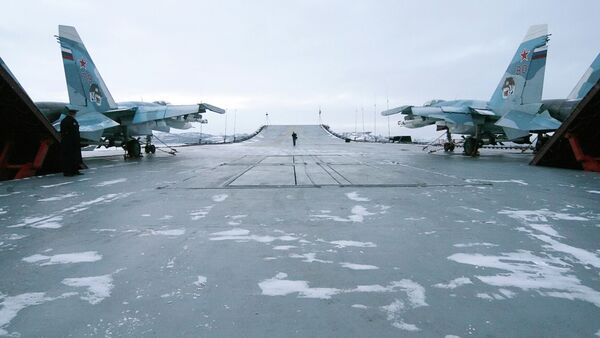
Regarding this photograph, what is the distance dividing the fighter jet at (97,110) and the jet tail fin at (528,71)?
15.8 m

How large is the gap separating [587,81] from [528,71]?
4194 mm

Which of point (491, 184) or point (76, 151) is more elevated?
point (76, 151)

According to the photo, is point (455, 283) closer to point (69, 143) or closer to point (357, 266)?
point (357, 266)

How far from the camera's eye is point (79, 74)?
16.8m

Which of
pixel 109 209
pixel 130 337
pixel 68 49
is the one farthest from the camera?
pixel 68 49

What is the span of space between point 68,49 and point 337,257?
17.9 metres

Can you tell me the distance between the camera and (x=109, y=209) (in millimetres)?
6375

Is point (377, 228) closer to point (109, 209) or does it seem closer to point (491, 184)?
point (109, 209)

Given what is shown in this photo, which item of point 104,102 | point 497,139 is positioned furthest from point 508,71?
point 104,102

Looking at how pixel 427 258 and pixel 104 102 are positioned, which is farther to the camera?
pixel 104 102

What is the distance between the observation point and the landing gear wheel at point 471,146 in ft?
67.1

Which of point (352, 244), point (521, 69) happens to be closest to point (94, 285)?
point (352, 244)

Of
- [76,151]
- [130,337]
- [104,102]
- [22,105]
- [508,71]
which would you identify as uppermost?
[508,71]

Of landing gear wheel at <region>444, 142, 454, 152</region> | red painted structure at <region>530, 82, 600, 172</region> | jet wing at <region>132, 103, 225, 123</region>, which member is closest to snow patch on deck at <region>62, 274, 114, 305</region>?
red painted structure at <region>530, 82, 600, 172</region>
